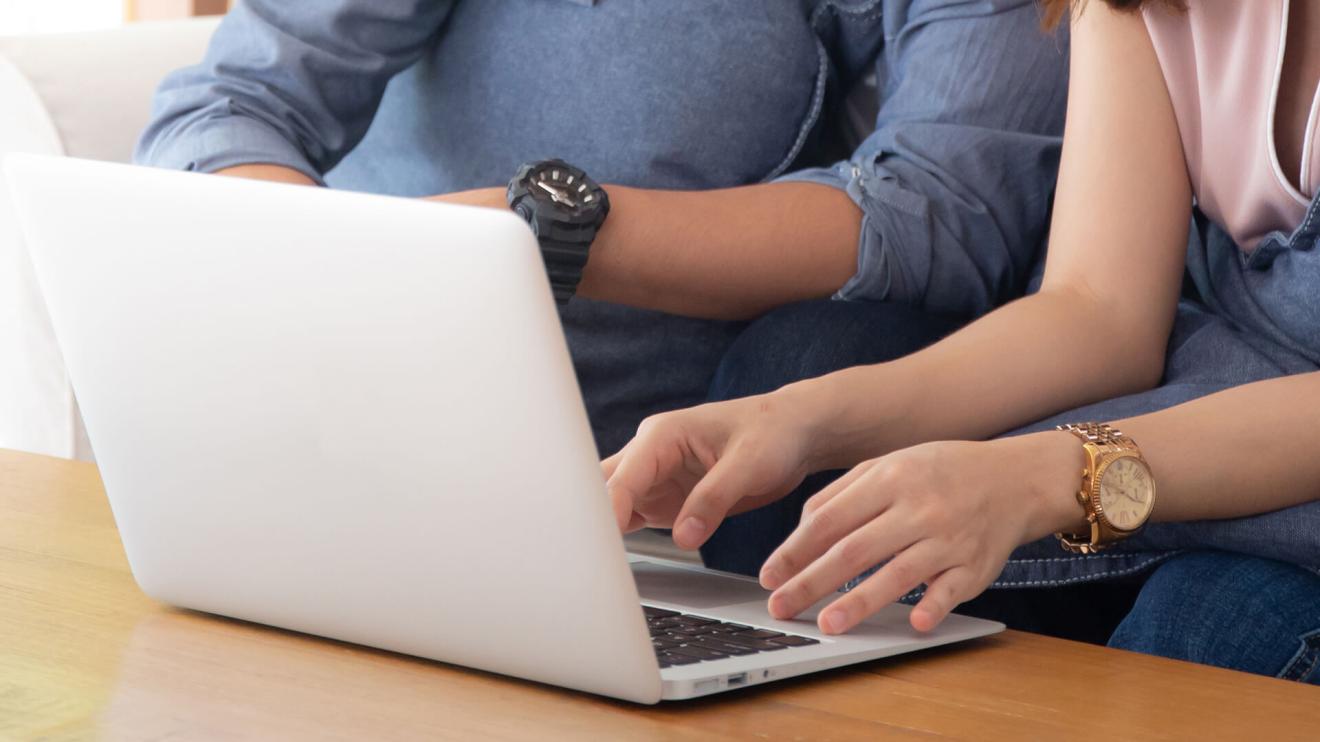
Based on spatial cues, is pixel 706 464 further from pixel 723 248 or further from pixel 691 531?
pixel 723 248

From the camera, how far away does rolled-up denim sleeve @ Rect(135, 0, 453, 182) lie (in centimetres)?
136

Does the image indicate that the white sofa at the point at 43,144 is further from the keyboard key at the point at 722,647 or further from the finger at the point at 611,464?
the keyboard key at the point at 722,647

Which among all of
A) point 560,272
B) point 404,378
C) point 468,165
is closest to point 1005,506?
point 404,378

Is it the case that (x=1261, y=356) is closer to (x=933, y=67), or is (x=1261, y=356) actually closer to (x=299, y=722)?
(x=933, y=67)

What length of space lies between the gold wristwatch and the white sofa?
104 cm

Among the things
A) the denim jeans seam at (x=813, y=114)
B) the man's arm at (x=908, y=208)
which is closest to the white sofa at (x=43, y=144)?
the man's arm at (x=908, y=208)

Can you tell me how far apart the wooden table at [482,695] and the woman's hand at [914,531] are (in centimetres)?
3

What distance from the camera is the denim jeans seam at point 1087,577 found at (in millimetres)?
828

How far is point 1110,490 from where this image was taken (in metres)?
0.77

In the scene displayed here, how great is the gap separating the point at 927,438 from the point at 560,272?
394 millimetres

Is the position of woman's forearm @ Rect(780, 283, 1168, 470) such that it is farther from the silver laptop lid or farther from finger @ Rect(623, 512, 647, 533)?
the silver laptop lid

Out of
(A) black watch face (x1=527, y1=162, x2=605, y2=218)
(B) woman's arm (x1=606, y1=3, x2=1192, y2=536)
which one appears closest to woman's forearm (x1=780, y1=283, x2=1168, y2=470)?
(B) woman's arm (x1=606, y1=3, x2=1192, y2=536)

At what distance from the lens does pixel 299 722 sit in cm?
51

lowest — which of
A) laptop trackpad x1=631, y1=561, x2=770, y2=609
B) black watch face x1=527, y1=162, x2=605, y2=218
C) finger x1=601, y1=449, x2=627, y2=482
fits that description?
laptop trackpad x1=631, y1=561, x2=770, y2=609
